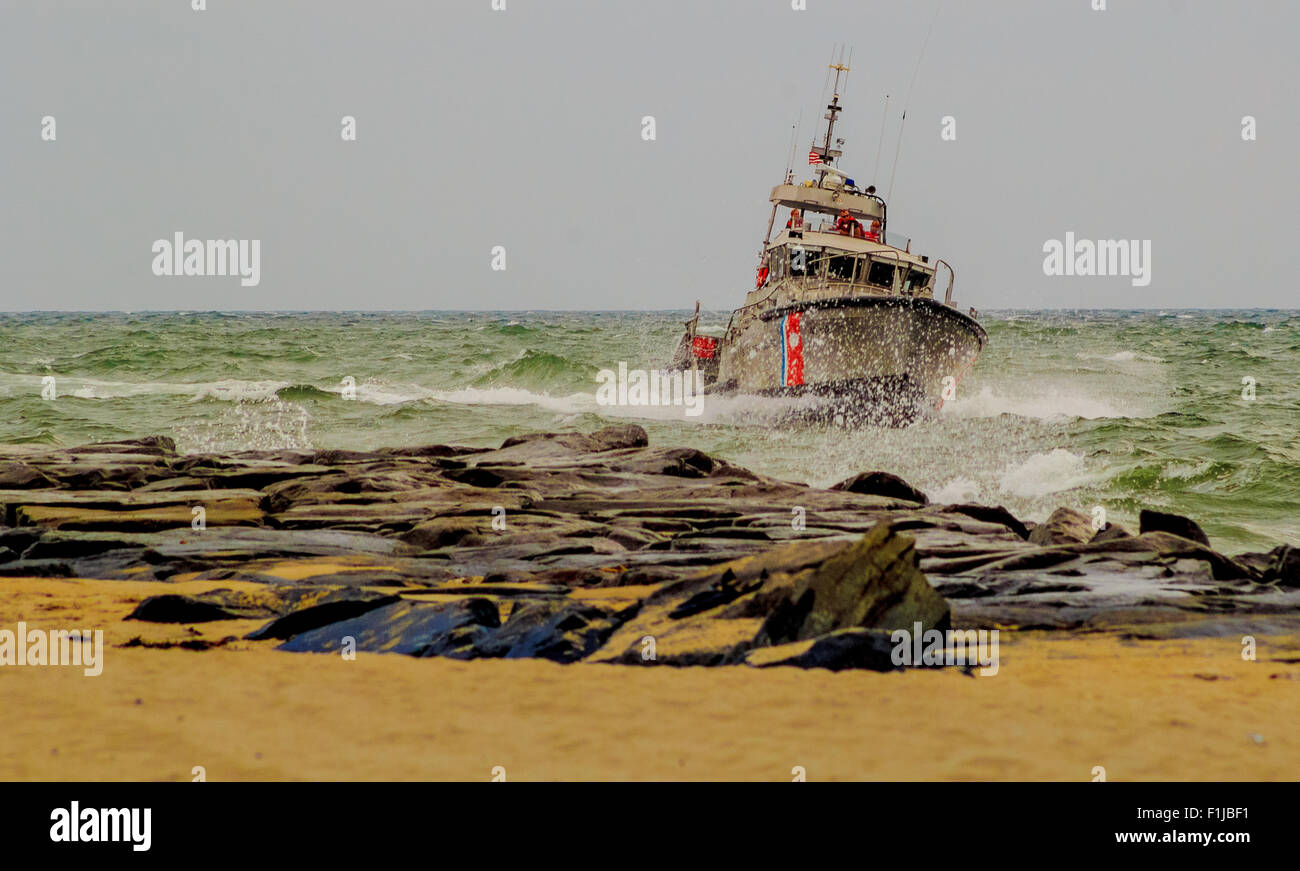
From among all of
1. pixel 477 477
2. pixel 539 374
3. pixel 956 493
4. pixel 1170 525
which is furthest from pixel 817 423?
pixel 539 374

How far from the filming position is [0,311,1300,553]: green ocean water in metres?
17.3

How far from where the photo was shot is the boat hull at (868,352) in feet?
73.5

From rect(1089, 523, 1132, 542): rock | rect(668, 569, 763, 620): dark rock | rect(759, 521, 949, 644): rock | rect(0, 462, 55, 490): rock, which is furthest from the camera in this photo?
rect(0, 462, 55, 490): rock

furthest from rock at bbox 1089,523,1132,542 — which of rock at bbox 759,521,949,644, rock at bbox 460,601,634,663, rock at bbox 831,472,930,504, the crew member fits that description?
the crew member

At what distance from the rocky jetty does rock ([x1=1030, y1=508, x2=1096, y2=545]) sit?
0.11ft

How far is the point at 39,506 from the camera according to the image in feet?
36.8

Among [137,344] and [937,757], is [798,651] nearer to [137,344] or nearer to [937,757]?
[937,757]

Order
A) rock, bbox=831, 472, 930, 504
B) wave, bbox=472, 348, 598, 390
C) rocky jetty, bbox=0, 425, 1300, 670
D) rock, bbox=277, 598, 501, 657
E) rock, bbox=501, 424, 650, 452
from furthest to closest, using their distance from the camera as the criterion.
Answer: wave, bbox=472, 348, 598, 390 < rock, bbox=501, 424, 650, 452 < rock, bbox=831, 472, 930, 504 < rock, bbox=277, 598, 501, 657 < rocky jetty, bbox=0, 425, 1300, 670

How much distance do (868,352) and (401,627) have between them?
667 inches

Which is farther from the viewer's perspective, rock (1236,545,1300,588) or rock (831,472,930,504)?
rock (831,472,930,504)

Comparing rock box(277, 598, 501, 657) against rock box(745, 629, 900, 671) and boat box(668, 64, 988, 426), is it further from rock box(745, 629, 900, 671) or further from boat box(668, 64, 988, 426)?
boat box(668, 64, 988, 426)

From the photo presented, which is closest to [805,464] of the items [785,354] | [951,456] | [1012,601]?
[951,456]

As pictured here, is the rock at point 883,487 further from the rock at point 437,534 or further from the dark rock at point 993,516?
the rock at point 437,534

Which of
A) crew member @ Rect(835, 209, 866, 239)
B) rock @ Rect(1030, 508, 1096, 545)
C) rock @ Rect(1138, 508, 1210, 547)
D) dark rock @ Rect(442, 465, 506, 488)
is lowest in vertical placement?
rock @ Rect(1030, 508, 1096, 545)
